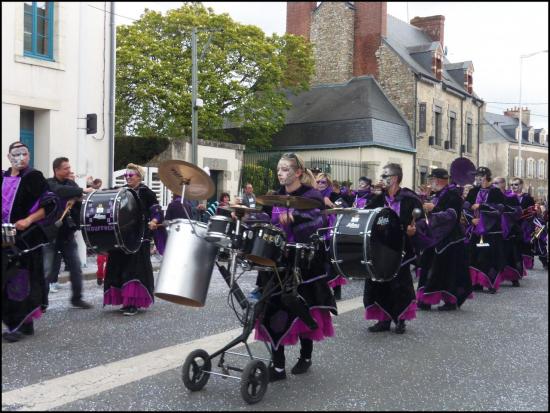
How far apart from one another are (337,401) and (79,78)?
11125 mm

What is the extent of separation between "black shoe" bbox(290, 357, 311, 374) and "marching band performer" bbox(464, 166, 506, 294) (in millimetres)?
5618

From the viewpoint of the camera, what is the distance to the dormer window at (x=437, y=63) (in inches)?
1317

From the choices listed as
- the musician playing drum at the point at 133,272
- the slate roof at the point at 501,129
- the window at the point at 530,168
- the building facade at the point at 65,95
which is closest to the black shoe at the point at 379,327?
the musician playing drum at the point at 133,272

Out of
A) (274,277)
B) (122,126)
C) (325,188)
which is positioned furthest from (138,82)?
(274,277)

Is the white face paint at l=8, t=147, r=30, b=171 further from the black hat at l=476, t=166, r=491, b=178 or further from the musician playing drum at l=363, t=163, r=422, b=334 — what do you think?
the black hat at l=476, t=166, r=491, b=178

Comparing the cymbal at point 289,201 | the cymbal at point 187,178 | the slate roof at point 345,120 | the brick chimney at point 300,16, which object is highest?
the brick chimney at point 300,16

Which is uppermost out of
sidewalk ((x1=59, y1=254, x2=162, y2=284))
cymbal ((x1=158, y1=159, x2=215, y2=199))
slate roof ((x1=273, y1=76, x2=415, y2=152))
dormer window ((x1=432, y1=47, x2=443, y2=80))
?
dormer window ((x1=432, y1=47, x2=443, y2=80))

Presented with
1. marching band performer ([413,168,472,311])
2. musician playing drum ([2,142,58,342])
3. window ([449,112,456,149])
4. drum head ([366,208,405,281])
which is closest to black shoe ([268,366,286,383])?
drum head ([366,208,405,281])

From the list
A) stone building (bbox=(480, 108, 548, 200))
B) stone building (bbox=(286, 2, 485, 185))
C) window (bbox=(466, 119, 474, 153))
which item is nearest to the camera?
stone building (bbox=(286, 2, 485, 185))

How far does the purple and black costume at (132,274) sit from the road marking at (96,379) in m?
1.64

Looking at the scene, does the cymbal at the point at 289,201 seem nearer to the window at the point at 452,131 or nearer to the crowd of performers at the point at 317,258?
the crowd of performers at the point at 317,258

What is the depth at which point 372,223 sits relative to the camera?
5.70 metres

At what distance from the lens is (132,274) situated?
294 inches

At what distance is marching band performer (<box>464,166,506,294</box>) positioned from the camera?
33.0 feet
